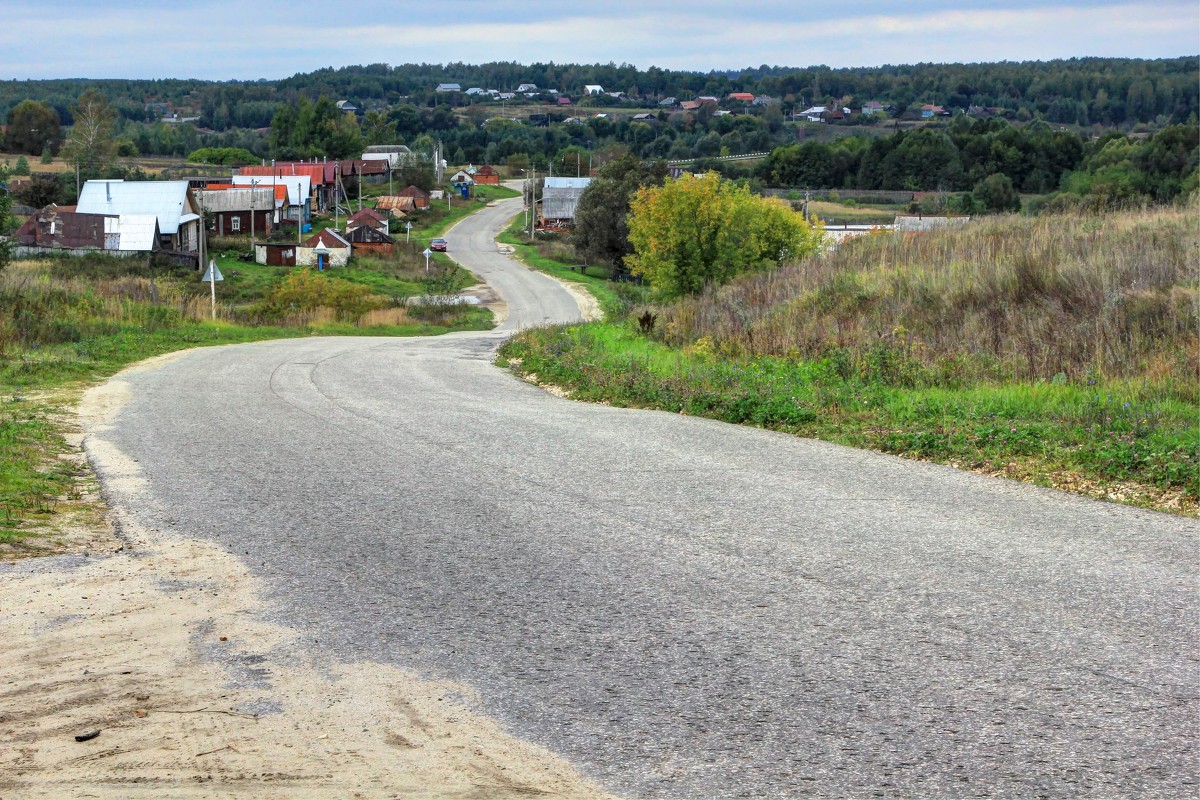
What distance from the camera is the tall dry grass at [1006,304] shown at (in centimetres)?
1427

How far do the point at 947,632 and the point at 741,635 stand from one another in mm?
1177

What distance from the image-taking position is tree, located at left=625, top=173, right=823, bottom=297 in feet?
134

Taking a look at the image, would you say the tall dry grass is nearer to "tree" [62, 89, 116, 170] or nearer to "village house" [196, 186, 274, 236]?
"village house" [196, 186, 274, 236]

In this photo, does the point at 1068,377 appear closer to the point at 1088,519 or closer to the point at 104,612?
the point at 1088,519

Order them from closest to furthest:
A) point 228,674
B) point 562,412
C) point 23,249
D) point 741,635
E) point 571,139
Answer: point 228,674, point 741,635, point 562,412, point 23,249, point 571,139

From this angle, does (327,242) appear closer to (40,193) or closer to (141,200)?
(141,200)

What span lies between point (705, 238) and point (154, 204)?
38122 mm

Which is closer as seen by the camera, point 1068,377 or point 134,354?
point 1068,377

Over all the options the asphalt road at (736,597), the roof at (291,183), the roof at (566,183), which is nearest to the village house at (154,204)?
the roof at (291,183)

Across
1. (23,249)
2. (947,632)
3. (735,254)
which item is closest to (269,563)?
(947,632)

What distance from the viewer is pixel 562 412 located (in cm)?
1561

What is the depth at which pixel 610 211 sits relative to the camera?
236ft

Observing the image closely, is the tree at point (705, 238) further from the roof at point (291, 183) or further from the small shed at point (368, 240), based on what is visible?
the roof at point (291, 183)

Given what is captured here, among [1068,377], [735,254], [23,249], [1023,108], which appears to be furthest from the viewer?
[1023,108]
